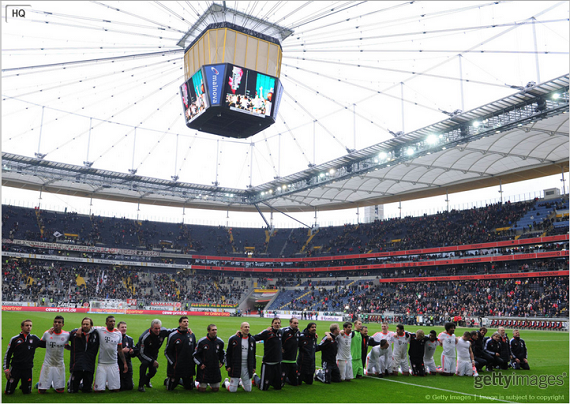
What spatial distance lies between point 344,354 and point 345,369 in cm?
42

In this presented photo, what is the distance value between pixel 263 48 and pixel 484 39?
14363mm

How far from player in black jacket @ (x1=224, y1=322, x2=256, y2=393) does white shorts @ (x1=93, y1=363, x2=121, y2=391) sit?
2.50 m

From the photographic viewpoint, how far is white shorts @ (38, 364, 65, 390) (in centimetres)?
994

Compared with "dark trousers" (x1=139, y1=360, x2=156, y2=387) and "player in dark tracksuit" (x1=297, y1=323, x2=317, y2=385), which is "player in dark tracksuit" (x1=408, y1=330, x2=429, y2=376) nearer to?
"player in dark tracksuit" (x1=297, y1=323, x2=317, y2=385)

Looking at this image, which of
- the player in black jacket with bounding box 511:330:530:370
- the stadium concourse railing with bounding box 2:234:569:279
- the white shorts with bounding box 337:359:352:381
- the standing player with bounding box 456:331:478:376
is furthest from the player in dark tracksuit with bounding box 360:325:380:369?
the stadium concourse railing with bounding box 2:234:569:279

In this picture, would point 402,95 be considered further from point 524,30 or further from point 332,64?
point 524,30

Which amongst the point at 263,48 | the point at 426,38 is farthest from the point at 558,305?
the point at 263,48

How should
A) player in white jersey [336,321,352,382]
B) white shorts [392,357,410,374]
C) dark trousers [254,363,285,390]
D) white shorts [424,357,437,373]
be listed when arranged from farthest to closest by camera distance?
white shorts [424,357,437,373], white shorts [392,357,410,374], player in white jersey [336,321,352,382], dark trousers [254,363,285,390]

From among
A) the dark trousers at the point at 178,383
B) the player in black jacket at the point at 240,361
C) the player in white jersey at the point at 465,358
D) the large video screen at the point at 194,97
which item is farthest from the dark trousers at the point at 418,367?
the large video screen at the point at 194,97

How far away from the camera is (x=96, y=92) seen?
34938 millimetres

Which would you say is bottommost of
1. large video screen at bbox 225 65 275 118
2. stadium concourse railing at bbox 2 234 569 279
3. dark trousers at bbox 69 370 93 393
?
dark trousers at bbox 69 370 93 393

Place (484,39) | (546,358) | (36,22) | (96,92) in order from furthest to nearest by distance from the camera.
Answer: (96,92) < (484,39) < (36,22) < (546,358)

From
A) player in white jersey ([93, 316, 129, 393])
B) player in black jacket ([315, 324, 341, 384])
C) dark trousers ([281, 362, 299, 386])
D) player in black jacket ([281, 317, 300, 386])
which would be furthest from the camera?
player in black jacket ([315, 324, 341, 384])

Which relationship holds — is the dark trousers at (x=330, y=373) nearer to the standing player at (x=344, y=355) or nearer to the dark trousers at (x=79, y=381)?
the standing player at (x=344, y=355)
